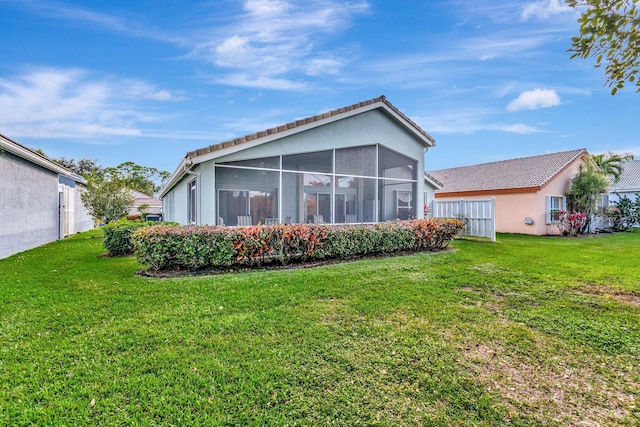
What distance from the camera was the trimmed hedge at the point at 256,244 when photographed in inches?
294

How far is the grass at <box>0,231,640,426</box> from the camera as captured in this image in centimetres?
271

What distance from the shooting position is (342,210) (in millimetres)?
11898

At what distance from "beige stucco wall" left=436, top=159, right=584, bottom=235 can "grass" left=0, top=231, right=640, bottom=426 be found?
1252cm

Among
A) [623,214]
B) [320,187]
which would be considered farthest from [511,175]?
[320,187]

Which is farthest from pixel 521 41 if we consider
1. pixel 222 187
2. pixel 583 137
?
pixel 583 137

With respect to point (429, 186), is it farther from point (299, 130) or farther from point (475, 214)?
point (299, 130)

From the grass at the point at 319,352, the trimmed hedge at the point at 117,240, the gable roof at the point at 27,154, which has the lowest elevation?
the grass at the point at 319,352

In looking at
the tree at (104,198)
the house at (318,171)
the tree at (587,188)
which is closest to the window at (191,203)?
the house at (318,171)

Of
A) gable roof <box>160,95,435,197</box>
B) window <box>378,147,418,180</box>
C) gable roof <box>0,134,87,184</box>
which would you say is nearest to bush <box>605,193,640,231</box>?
window <box>378,147,418,180</box>

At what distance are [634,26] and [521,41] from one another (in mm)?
9351

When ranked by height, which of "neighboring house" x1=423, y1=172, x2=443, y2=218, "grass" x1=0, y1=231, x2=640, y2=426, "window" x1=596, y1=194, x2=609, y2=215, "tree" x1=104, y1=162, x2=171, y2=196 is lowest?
"grass" x1=0, y1=231, x2=640, y2=426

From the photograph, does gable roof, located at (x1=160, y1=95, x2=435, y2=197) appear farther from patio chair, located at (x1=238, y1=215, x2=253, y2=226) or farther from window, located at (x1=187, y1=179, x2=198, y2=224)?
patio chair, located at (x1=238, y1=215, x2=253, y2=226)

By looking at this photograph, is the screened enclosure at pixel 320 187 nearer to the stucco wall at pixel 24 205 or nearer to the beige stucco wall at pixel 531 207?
the stucco wall at pixel 24 205

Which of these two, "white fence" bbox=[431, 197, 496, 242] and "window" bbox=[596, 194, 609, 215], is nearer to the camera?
"white fence" bbox=[431, 197, 496, 242]
